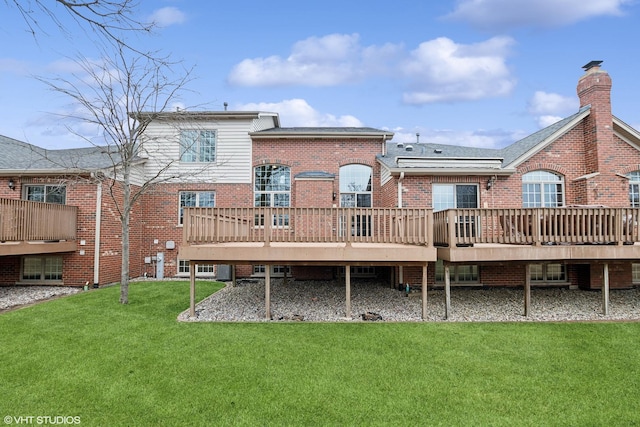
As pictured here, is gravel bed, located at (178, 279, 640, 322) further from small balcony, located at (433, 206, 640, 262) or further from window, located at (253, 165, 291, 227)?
window, located at (253, 165, 291, 227)

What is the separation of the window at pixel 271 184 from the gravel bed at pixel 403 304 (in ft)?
11.9

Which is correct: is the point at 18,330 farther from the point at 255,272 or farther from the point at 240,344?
the point at 255,272

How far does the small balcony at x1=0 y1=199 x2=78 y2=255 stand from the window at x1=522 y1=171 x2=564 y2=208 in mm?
14707

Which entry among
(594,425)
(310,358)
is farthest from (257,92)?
(594,425)

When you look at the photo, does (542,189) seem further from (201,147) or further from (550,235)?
(201,147)

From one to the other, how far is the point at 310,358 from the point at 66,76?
31.3 feet

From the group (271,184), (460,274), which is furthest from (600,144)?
(271,184)

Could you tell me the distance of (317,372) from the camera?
482 centimetres

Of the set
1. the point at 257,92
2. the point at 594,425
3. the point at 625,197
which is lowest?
the point at 594,425

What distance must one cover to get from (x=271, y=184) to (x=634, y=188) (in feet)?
40.5

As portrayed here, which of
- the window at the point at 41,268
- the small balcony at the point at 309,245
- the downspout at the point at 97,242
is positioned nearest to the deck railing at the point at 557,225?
the small balcony at the point at 309,245

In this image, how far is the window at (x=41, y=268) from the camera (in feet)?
38.0

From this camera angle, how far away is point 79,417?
12.1 ft

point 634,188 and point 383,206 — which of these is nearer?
point 634,188
